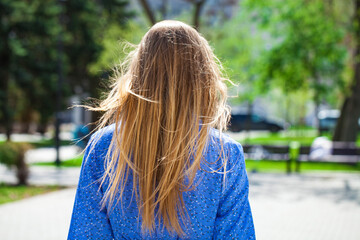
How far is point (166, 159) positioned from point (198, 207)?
220mm

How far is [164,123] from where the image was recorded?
63.3 inches

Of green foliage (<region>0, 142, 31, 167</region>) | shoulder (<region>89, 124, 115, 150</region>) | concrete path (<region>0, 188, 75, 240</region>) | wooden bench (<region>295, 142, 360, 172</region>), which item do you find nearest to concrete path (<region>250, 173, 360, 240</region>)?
wooden bench (<region>295, 142, 360, 172</region>)

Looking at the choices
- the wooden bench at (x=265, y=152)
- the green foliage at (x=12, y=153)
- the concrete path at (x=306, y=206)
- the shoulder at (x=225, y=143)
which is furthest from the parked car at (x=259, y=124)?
the shoulder at (x=225, y=143)

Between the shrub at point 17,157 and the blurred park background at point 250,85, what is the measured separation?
25 mm

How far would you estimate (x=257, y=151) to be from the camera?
1542 centimetres

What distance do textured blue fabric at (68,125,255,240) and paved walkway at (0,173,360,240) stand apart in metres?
4.69

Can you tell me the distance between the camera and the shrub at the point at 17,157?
35.0 feet

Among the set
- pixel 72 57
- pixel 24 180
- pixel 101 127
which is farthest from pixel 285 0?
pixel 72 57

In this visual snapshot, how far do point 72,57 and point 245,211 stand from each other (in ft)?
92.1

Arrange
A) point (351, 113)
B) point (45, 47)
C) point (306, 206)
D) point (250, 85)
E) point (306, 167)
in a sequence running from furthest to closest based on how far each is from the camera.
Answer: point (45, 47), point (250, 85), point (351, 113), point (306, 167), point (306, 206)

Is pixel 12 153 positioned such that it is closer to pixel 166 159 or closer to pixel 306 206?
pixel 306 206

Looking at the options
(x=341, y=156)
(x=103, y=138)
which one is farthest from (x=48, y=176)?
(x=103, y=138)

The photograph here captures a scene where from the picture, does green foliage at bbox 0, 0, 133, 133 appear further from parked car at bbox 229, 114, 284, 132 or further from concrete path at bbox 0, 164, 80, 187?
parked car at bbox 229, 114, 284, 132

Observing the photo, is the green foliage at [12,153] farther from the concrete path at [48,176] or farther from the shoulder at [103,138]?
the shoulder at [103,138]
